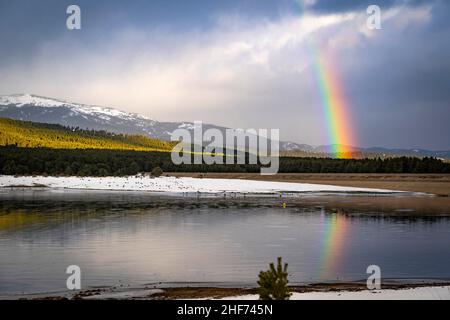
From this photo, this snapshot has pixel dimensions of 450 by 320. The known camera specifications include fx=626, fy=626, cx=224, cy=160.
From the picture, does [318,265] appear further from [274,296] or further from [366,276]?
[274,296]

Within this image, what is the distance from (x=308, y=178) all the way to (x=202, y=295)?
330ft

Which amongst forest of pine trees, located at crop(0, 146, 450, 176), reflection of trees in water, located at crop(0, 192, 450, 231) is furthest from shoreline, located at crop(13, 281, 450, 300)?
forest of pine trees, located at crop(0, 146, 450, 176)

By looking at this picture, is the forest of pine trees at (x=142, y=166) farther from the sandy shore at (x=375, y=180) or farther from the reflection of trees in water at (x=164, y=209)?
the reflection of trees in water at (x=164, y=209)

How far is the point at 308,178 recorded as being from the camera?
11931 cm

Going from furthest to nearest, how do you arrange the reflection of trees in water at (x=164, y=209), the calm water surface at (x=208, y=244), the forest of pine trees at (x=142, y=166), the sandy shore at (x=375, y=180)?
the forest of pine trees at (x=142, y=166) → the sandy shore at (x=375, y=180) → the reflection of trees in water at (x=164, y=209) → the calm water surface at (x=208, y=244)

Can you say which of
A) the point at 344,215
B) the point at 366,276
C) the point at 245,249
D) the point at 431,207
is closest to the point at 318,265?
the point at 366,276

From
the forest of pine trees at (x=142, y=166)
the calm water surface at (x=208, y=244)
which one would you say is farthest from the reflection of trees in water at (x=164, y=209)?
the forest of pine trees at (x=142, y=166)

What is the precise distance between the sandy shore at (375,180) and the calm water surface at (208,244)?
41.6 metres

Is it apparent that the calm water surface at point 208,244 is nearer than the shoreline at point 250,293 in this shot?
No

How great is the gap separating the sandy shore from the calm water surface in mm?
41641

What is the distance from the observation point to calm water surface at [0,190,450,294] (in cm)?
2497

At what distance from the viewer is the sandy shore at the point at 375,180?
97.8 metres

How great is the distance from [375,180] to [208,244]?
82.2 metres

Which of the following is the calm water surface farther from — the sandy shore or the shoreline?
the sandy shore
